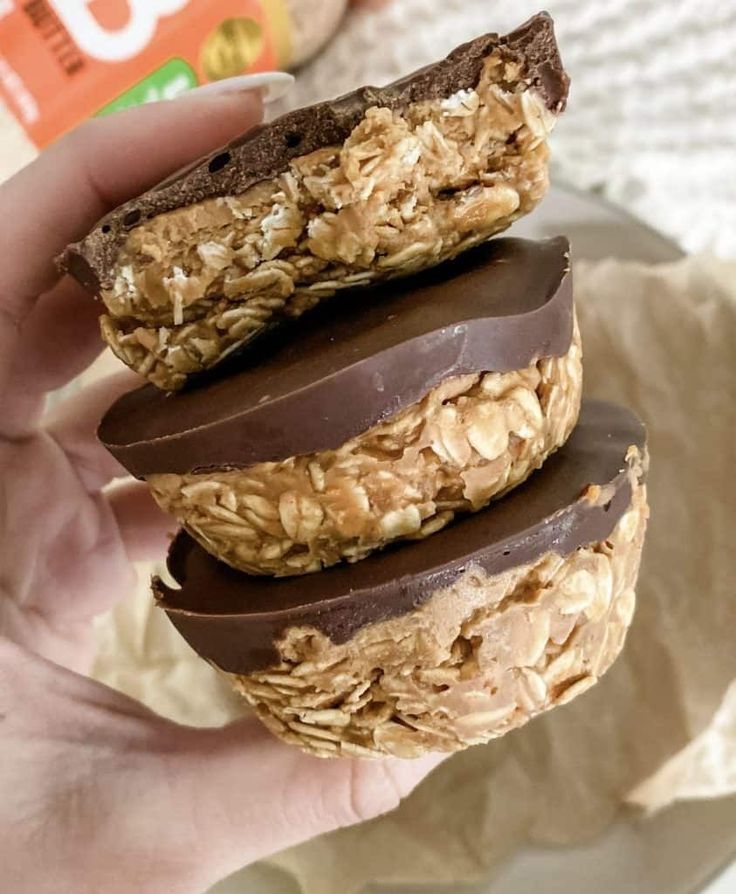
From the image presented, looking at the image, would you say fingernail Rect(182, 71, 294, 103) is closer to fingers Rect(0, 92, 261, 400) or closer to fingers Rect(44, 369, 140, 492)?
fingers Rect(0, 92, 261, 400)

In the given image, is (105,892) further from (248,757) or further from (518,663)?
(518,663)

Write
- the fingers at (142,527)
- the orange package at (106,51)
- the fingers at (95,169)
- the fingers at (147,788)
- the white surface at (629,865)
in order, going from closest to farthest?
the fingers at (147,788) < the fingers at (95,169) < the white surface at (629,865) < the orange package at (106,51) < the fingers at (142,527)

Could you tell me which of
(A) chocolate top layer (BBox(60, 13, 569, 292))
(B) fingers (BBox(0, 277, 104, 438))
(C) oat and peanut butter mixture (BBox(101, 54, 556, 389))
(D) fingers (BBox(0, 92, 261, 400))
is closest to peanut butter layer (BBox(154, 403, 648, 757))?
(C) oat and peanut butter mixture (BBox(101, 54, 556, 389))

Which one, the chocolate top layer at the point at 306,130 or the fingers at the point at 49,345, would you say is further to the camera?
the fingers at the point at 49,345

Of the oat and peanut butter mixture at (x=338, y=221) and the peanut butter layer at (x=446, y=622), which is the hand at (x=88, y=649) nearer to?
the peanut butter layer at (x=446, y=622)

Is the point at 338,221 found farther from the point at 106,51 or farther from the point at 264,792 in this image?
the point at 106,51

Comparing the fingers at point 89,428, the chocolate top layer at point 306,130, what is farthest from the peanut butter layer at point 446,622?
the fingers at point 89,428
